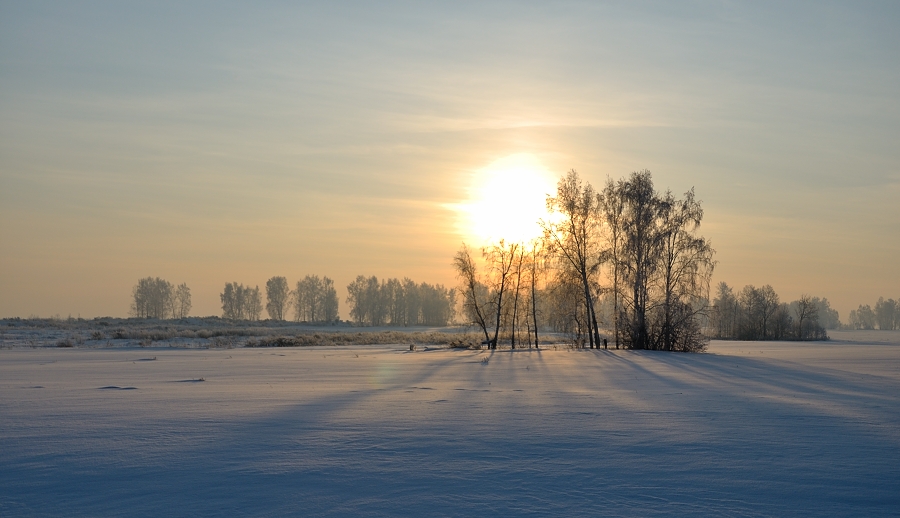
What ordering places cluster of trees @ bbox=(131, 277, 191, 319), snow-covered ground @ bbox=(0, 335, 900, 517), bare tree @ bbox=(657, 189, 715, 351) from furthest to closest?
cluster of trees @ bbox=(131, 277, 191, 319) → bare tree @ bbox=(657, 189, 715, 351) → snow-covered ground @ bbox=(0, 335, 900, 517)

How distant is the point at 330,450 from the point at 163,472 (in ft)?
6.14

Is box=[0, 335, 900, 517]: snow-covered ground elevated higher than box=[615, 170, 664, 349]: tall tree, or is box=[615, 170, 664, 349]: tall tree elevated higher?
box=[615, 170, 664, 349]: tall tree

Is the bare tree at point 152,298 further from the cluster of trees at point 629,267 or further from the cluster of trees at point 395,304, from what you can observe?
the cluster of trees at point 629,267

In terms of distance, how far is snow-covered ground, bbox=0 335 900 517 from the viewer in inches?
225

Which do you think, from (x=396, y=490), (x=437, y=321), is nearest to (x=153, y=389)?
(x=396, y=490)

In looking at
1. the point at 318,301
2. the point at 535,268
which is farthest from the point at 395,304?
the point at 535,268

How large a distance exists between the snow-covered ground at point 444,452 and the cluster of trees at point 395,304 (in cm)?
15022

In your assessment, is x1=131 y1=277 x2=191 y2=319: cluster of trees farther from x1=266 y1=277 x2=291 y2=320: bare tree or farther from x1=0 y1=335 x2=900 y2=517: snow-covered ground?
x1=0 y1=335 x2=900 y2=517: snow-covered ground

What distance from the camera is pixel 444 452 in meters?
7.59

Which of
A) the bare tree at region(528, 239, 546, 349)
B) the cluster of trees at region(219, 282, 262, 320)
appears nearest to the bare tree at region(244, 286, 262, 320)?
the cluster of trees at region(219, 282, 262, 320)

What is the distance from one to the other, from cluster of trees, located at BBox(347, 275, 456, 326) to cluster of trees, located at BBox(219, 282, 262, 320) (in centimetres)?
2629

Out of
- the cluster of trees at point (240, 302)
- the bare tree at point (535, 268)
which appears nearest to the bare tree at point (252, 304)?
the cluster of trees at point (240, 302)

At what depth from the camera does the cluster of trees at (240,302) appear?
168 m

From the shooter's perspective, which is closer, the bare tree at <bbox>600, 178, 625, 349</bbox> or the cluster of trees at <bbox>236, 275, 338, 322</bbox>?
the bare tree at <bbox>600, 178, 625, 349</bbox>
